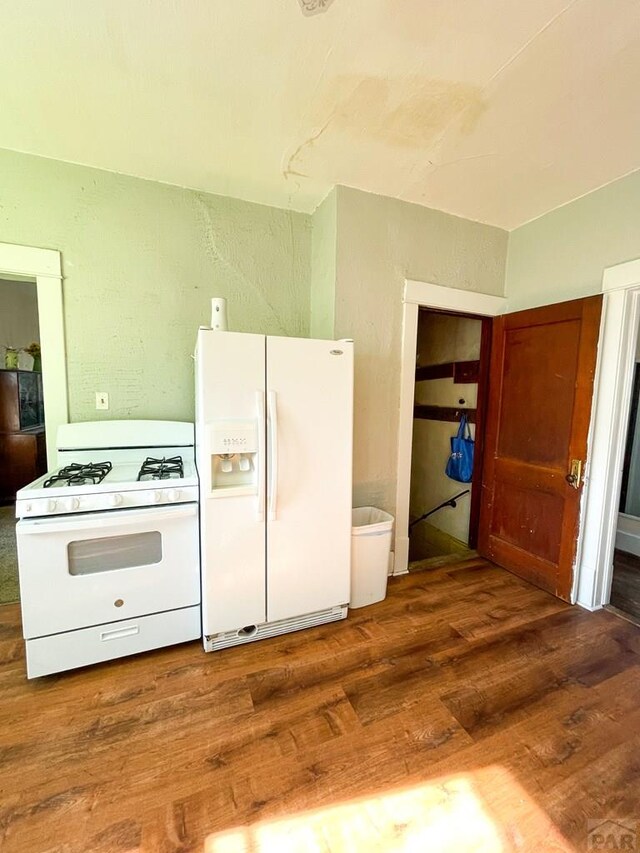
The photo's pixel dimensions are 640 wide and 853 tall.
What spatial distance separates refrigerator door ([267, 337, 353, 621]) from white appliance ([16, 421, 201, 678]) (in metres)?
0.43

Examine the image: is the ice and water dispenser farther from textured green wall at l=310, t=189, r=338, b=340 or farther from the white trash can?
textured green wall at l=310, t=189, r=338, b=340

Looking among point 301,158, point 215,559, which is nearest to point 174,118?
point 301,158

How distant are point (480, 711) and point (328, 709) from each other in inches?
25.2

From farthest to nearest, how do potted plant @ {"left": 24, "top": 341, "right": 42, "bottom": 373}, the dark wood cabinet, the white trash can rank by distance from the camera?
potted plant @ {"left": 24, "top": 341, "right": 42, "bottom": 373}, the dark wood cabinet, the white trash can

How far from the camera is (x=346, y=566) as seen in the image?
204 centimetres

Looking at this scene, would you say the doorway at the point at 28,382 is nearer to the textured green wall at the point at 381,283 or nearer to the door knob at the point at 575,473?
the textured green wall at the point at 381,283

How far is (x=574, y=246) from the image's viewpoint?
2.33 meters

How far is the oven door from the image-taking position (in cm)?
152

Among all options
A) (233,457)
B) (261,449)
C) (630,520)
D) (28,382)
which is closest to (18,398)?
(28,382)

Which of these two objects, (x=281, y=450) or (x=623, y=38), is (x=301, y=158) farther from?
(x=281, y=450)

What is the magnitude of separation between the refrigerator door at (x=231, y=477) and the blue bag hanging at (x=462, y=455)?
208cm

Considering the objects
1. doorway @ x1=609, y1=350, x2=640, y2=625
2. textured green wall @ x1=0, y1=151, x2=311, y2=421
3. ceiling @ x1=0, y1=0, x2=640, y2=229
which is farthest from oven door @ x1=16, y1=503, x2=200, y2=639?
doorway @ x1=609, y1=350, x2=640, y2=625

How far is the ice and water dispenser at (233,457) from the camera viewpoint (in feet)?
5.50

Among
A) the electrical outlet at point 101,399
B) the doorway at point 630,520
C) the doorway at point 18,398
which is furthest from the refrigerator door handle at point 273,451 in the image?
the doorway at point 18,398
